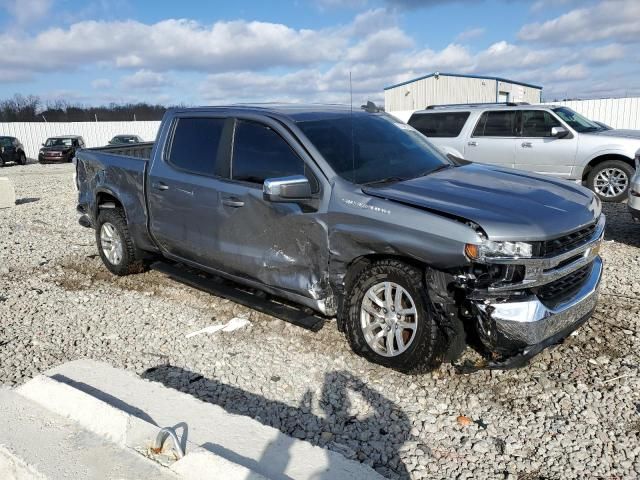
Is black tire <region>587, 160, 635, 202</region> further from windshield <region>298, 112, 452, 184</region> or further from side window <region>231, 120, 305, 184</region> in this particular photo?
side window <region>231, 120, 305, 184</region>

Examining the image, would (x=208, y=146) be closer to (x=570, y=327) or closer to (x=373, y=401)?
(x=373, y=401)

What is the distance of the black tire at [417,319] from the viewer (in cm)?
353

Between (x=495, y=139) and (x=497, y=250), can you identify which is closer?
(x=497, y=250)

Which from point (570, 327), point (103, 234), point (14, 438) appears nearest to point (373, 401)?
point (570, 327)

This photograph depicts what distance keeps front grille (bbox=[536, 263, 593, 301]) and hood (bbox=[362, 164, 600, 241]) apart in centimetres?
34

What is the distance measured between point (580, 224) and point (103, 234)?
5104mm

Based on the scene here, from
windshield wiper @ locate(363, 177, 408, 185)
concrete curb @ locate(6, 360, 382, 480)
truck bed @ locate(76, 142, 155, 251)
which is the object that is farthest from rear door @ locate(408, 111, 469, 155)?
concrete curb @ locate(6, 360, 382, 480)

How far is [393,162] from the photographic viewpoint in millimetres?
4441

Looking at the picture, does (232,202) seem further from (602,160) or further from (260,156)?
(602,160)

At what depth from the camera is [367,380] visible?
3805 mm

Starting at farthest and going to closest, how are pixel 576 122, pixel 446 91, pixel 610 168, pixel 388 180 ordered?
pixel 446 91
pixel 576 122
pixel 610 168
pixel 388 180

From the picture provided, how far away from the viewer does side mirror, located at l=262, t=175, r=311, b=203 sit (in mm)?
3828

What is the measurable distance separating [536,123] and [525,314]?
848 cm

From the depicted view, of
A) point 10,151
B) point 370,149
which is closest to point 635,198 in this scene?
point 370,149
